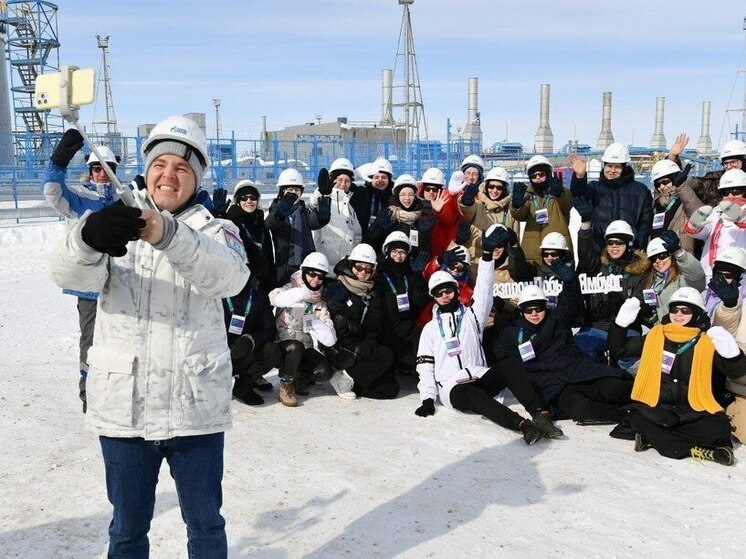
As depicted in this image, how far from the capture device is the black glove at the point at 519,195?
6.18 meters

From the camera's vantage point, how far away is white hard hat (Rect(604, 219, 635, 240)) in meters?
5.68

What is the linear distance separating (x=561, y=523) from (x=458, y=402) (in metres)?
1.71

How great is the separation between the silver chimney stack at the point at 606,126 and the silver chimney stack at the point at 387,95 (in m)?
14.6

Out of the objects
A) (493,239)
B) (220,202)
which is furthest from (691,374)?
(220,202)

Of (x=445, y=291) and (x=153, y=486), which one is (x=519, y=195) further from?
(x=153, y=486)

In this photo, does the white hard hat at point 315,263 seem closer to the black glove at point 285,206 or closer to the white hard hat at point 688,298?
the black glove at point 285,206

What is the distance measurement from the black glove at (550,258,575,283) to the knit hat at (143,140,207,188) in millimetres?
3844

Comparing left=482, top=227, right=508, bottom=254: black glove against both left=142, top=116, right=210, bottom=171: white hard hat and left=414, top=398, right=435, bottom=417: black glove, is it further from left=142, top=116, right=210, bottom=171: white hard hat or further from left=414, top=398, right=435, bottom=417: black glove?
left=142, top=116, right=210, bottom=171: white hard hat

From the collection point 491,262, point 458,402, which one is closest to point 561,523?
point 458,402

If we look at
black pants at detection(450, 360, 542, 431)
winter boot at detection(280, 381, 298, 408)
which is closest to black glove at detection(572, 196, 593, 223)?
black pants at detection(450, 360, 542, 431)

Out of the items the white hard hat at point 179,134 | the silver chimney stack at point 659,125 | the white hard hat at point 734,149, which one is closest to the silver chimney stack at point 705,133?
the silver chimney stack at point 659,125

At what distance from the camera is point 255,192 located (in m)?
5.80

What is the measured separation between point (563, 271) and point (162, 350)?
13.1ft

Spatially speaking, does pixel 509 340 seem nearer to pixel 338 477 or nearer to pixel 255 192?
pixel 338 477
